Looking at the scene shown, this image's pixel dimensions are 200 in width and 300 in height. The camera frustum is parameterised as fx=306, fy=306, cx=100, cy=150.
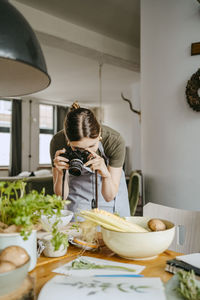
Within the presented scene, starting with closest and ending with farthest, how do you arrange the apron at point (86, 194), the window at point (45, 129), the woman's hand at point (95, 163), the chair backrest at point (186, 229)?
the chair backrest at point (186, 229) < the woman's hand at point (95, 163) < the apron at point (86, 194) < the window at point (45, 129)

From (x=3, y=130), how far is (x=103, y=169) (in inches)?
290

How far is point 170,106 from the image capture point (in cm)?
279

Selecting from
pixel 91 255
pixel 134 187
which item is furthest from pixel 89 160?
pixel 134 187

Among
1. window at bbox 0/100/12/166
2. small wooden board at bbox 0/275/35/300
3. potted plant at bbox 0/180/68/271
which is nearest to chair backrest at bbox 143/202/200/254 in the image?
potted plant at bbox 0/180/68/271

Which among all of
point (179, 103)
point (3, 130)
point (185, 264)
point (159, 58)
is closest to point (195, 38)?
point (159, 58)

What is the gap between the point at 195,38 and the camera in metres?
2.64

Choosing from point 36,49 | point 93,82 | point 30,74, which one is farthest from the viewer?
point 93,82

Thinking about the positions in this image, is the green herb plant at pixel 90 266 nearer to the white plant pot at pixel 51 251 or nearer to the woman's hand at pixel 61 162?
the white plant pot at pixel 51 251

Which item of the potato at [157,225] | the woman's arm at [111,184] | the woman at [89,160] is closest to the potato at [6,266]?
the potato at [157,225]

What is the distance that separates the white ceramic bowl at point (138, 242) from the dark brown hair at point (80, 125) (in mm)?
713

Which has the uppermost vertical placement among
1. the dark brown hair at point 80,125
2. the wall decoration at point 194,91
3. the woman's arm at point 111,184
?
the wall decoration at point 194,91

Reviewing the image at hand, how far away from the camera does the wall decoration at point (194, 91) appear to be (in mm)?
2588

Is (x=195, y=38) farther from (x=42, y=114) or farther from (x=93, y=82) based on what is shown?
(x=42, y=114)

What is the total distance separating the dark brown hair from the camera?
63.2 inches
